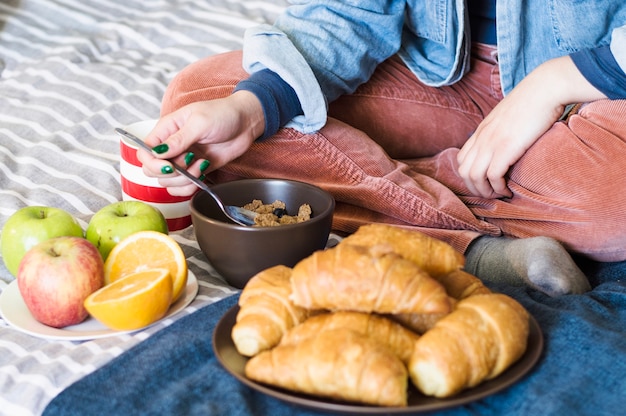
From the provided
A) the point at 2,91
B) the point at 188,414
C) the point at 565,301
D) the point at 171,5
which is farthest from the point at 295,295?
the point at 171,5

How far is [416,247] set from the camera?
34.6 inches

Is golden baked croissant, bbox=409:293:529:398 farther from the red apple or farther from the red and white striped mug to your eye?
the red and white striped mug

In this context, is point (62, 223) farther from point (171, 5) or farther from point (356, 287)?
point (171, 5)

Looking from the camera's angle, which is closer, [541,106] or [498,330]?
[498,330]

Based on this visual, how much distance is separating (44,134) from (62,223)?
2.18 ft

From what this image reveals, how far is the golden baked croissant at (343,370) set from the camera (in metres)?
0.74

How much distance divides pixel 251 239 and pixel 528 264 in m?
0.42

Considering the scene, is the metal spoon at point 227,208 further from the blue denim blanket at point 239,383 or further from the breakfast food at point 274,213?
the blue denim blanket at point 239,383

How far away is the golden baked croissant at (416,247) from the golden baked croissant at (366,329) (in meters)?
0.09

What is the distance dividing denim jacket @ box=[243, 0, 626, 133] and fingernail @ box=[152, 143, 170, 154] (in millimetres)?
263

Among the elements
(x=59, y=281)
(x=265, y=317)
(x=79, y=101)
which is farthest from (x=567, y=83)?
(x=79, y=101)

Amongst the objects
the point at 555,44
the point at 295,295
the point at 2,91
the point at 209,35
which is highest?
the point at 555,44

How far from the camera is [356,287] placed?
79 centimetres

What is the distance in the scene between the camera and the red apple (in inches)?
40.0
